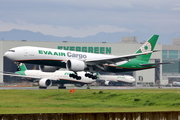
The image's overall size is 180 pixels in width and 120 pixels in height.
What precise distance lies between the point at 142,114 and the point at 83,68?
1629 inches

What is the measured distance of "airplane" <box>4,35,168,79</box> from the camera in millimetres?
55938

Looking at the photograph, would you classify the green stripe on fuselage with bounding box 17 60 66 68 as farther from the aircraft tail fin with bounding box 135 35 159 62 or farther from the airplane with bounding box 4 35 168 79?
the aircraft tail fin with bounding box 135 35 159 62

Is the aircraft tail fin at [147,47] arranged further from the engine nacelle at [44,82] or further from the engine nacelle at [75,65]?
the engine nacelle at [44,82]

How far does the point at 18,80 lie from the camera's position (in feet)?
411

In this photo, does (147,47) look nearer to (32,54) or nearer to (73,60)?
(73,60)

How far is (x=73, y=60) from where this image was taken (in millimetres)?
58062

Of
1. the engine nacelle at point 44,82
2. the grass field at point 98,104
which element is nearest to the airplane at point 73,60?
the grass field at point 98,104

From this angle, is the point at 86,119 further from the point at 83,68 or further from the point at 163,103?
the point at 83,68

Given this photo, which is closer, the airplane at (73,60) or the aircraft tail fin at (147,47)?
the airplane at (73,60)

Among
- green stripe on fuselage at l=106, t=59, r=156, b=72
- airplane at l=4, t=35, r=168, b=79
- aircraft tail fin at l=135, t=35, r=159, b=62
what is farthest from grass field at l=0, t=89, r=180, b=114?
aircraft tail fin at l=135, t=35, r=159, b=62

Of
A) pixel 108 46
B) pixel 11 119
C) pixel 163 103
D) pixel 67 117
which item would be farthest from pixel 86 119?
pixel 108 46

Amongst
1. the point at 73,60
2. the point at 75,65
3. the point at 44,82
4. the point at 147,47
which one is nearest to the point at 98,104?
the point at 75,65

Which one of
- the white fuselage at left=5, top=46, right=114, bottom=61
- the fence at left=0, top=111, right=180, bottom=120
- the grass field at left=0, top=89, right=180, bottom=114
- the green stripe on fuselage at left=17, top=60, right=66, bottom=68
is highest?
the white fuselage at left=5, top=46, right=114, bottom=61

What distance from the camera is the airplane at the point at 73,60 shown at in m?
55.9
